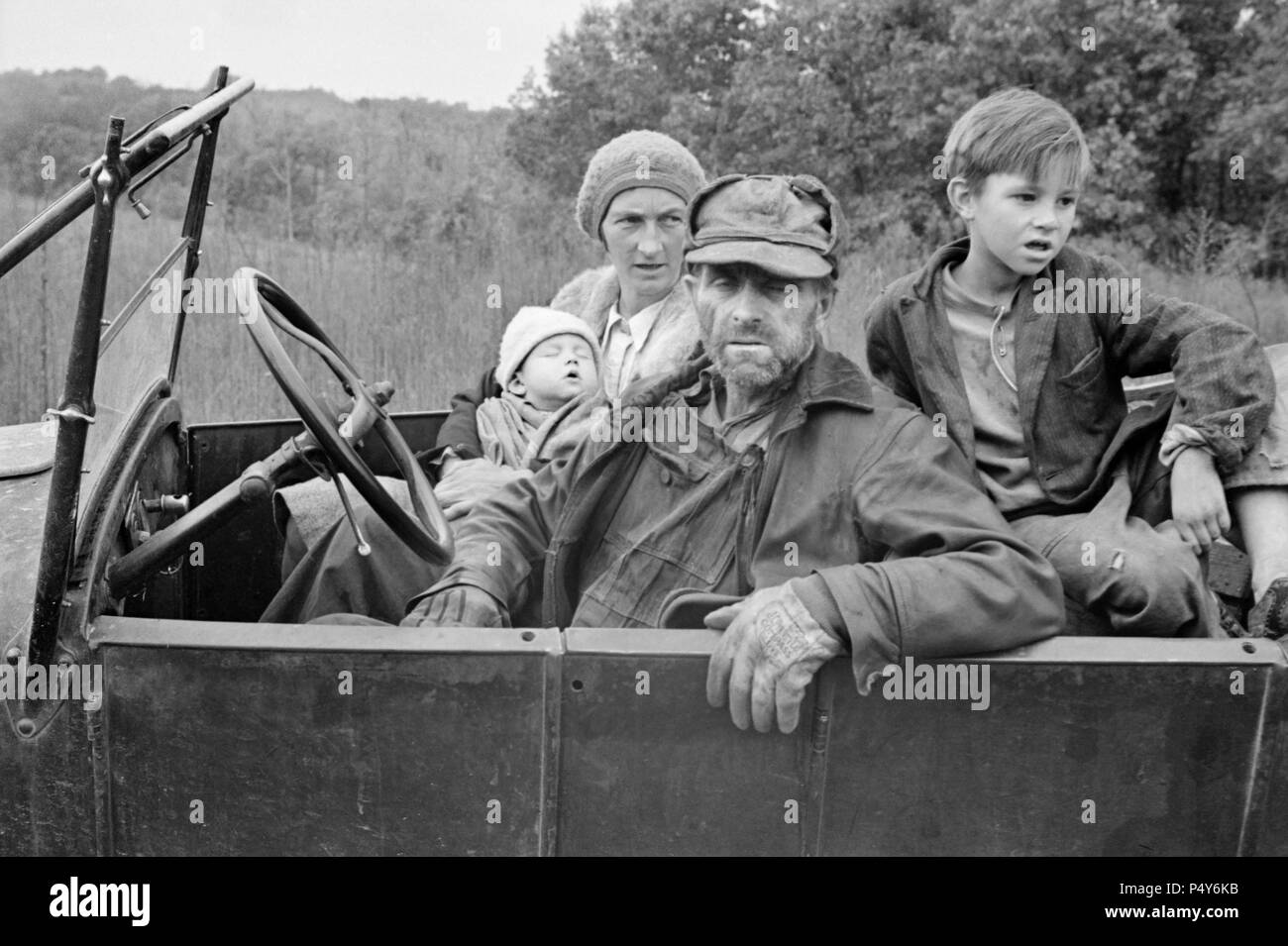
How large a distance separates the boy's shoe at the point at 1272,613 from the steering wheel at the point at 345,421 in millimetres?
1403

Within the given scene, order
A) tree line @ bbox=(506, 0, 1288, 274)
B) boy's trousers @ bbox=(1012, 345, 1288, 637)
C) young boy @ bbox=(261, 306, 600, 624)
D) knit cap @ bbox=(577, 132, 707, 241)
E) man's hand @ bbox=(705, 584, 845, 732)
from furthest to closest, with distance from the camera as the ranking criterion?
tree line @ bbox=(506, 0, 1288, 274) → knit cap @ bbox=(577, 132, 707, 241) → young boy @ bbox=(261, 306, 600, 624) → boy's trousers @ bbox=(1012, 345, 1288, 637) → man's hand @ bbox=(705, 584, 845, 732)

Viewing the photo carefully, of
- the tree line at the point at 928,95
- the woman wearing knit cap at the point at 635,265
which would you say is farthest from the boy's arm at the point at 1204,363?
the tree line at the point at 928,95

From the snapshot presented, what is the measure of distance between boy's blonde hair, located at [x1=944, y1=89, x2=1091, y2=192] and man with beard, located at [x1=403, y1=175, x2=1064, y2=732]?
40 centimetres

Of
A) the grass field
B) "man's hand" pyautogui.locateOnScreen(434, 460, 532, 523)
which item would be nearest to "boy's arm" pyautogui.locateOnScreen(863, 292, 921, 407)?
"man's hand" pyautogui.locateOnScreen(434, 460, 532, 523)

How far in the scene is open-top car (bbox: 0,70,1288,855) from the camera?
185cm

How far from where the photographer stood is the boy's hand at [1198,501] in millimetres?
2234

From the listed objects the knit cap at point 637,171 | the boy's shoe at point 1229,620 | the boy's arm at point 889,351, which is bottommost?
the boy's shoe at point 1229,620

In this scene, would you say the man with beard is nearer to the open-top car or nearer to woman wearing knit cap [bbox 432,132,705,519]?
the open-top car

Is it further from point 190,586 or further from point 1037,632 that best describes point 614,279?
point 1037,632

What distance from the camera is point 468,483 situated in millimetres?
2889

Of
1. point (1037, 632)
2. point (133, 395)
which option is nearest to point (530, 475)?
point (133, 395)

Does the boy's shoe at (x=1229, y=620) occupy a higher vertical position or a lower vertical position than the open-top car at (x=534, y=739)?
higher

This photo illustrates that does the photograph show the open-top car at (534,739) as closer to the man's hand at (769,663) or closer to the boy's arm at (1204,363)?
the man's hand at (769,663)

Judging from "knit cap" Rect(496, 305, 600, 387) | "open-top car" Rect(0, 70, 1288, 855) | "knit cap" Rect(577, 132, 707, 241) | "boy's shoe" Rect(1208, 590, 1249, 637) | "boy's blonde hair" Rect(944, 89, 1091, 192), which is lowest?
"open-top car" Rect(0, 70, 1288, 855)
